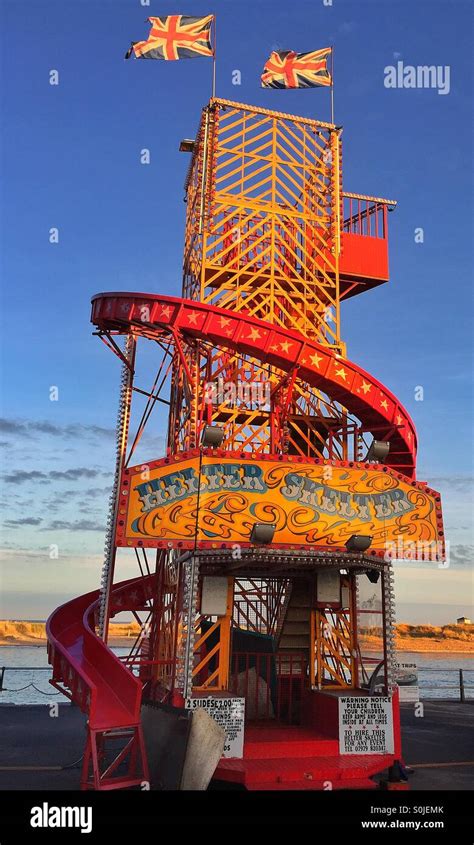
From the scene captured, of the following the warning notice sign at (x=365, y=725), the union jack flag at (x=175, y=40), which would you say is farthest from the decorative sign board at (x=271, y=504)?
the union jack flag at (x=175, y=40)

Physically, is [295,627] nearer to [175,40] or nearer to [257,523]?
[257,523]

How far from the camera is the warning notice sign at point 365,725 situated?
1448 cm

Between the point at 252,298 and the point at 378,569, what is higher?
the point at 252,298

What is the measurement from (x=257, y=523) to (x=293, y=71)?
20078 millimetres

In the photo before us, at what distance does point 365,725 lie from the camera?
1460 centimetres

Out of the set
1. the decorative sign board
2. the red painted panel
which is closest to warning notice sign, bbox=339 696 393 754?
the decorative sign board

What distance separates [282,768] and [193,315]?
10.7m

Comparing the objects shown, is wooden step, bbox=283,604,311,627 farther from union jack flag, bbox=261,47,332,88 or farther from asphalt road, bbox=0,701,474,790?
union jack flag, bbox=261,47,332,88

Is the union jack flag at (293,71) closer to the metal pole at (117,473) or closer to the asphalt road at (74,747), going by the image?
the metal pole at (117,473)

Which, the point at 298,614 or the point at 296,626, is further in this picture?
the point at 296,626

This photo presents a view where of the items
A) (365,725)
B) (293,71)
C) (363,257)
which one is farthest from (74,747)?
(293,71)

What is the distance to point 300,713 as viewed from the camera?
17219 mm

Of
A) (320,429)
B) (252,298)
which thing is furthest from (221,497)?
(252,298)

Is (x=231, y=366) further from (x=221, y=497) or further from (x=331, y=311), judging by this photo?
(x=221, y=497)
